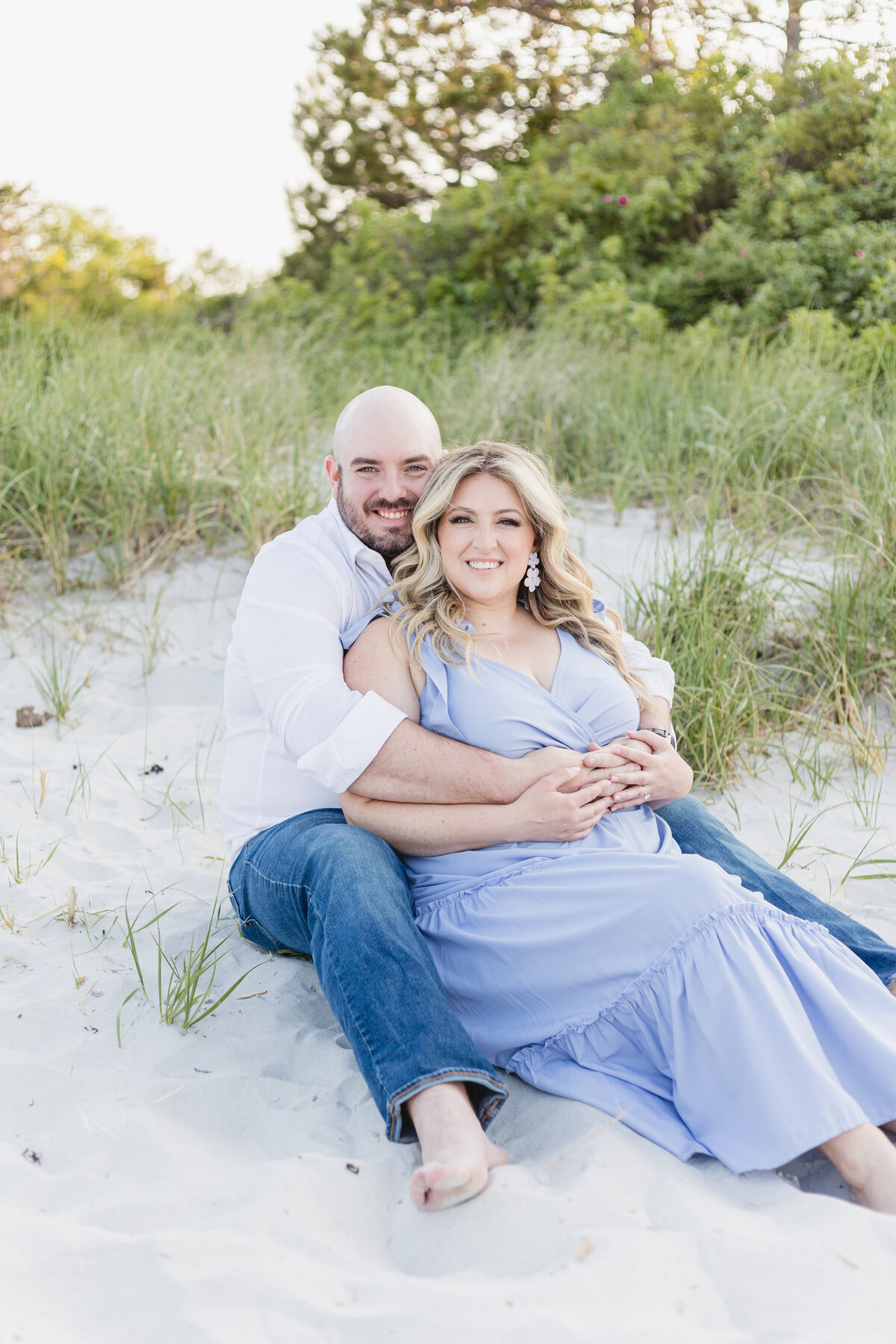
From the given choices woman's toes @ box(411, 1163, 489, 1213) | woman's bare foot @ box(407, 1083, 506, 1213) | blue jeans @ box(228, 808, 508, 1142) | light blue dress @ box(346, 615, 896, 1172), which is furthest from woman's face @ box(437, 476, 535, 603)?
woman's toes @ box(411, 1163, 489, 1213)

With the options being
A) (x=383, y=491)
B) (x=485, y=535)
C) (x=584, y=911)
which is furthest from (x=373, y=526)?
(x=584, y=911)

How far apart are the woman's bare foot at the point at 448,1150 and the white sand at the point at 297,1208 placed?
0.04 meters

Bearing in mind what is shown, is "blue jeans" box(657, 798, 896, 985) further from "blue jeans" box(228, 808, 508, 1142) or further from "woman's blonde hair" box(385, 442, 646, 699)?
"blue jeans" box(228, 808, 508, 1142)

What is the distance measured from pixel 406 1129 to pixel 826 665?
287 cm

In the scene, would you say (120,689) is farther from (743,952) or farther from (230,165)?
(230,165)

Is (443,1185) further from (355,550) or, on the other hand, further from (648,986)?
(355,550)

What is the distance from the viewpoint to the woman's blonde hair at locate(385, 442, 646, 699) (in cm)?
265

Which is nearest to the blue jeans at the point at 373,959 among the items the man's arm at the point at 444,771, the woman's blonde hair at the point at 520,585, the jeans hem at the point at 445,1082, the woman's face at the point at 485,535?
the jeans hem at the point at 445,1082

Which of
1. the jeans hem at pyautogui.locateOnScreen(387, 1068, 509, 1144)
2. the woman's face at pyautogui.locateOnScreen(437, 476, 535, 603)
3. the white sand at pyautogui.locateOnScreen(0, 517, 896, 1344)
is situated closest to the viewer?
the white sand at pyautogui.locateOnScreen(0, 517, 896, 1344)

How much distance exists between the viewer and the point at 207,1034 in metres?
2.45

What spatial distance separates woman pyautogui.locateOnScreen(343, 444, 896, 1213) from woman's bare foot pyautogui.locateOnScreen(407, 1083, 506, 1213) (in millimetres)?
326

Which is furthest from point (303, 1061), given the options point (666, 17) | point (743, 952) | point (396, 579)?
point (666, 17)

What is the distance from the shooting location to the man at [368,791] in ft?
6.56

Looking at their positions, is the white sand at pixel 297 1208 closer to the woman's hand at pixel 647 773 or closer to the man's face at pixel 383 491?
the woman's hand at pixel 647 773
